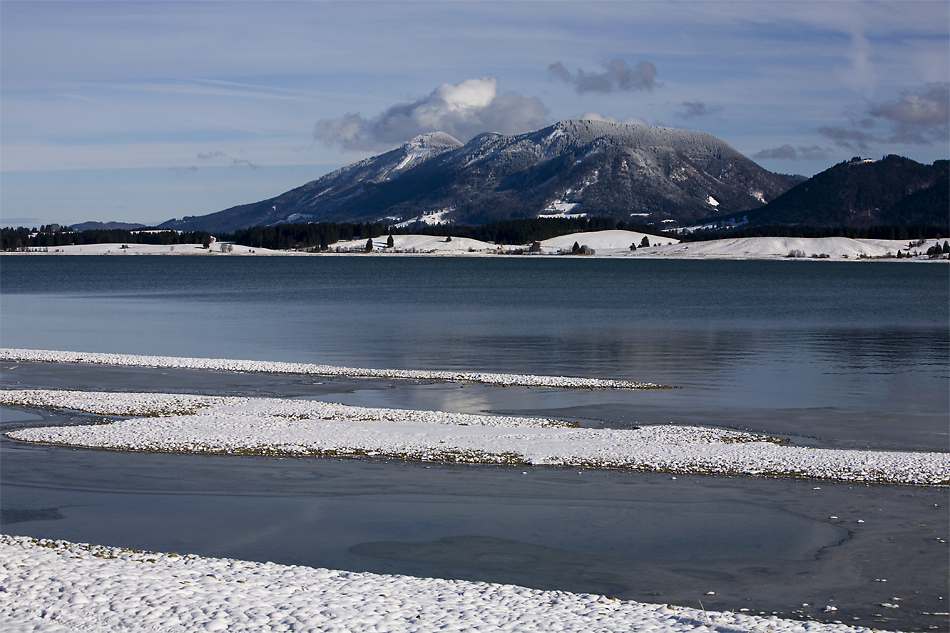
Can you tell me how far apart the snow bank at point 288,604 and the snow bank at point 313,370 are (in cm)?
1964

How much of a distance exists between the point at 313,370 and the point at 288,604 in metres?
24.2

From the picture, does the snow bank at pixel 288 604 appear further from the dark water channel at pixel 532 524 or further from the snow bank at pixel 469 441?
the snow bank at pixel 469 441

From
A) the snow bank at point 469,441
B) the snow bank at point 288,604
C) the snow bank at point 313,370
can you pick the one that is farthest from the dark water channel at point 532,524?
the snow bank at point 313,370

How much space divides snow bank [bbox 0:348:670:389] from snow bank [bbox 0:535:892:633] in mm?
19642

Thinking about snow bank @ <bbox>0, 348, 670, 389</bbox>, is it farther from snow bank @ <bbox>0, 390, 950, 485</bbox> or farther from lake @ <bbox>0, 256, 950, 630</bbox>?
snow bank @ <bbox>0, 390, 950, 485</bbox>

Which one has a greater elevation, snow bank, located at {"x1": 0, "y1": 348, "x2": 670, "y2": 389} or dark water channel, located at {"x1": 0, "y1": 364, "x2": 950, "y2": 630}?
snow bank, located at {"x1": 0, "y1": 348, "x2": 670, "y2": 389}

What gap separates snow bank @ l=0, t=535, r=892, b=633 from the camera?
1078 centimetres

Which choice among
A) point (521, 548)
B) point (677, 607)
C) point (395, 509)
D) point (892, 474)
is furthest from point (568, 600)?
point (892, 474)

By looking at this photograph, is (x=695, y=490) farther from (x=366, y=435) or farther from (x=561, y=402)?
(x=561, y=402)

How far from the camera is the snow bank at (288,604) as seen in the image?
10.8 m

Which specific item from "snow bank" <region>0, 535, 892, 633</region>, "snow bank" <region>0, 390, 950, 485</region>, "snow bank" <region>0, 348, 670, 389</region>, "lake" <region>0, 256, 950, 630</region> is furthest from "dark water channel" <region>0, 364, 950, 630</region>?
"snow bank" <region>0, 348, 670, 389</region>

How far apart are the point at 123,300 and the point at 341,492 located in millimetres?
73150

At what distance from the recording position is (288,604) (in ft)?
37.0

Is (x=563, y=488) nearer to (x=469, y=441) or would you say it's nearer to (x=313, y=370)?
(x=469, y=441)
